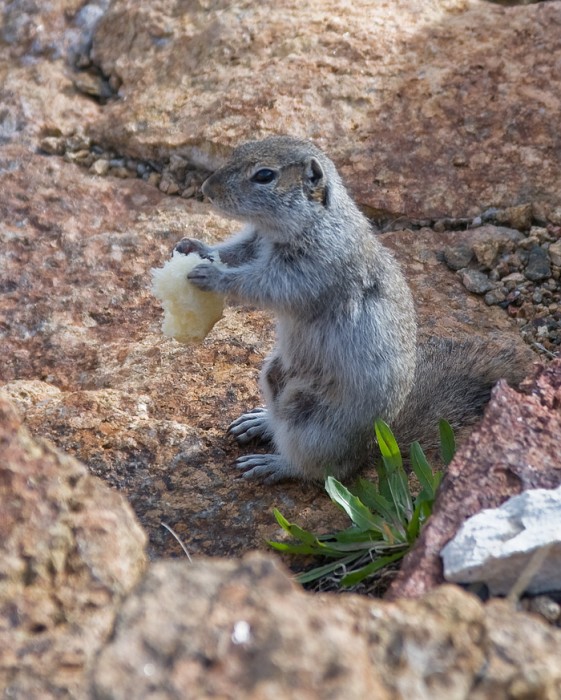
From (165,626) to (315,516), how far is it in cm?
211

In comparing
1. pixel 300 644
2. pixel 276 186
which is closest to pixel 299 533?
pixel 276 186

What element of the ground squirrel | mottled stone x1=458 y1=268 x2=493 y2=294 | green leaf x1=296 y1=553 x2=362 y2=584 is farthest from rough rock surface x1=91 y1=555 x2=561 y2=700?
mottled stone x1=458 y1=268 x2=493 y2=294

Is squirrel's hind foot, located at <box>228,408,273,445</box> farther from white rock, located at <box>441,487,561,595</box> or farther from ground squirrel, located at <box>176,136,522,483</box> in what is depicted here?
white rock, located at <box>441,487,561,595</box>

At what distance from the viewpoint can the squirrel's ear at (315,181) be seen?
425 centimetres

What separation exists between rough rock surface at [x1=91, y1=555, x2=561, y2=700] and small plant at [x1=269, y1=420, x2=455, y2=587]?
1229 mm

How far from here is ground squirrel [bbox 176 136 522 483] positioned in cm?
421

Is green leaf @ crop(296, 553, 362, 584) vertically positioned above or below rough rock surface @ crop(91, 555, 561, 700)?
below

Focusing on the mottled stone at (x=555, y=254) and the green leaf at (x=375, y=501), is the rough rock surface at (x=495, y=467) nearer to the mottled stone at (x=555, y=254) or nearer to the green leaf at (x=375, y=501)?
the green leaf at (x=375, y=501)

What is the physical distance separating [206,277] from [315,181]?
26.4 inches

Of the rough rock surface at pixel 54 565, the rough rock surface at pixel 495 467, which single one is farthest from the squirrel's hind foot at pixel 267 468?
the rough rock surface at pixel 54 565

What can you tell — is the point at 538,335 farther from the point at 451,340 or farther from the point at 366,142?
the point at 366,142

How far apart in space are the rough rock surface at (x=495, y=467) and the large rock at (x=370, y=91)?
2.59 m

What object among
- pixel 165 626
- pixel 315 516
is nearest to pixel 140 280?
pixel 315 516

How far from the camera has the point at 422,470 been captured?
3.68m
